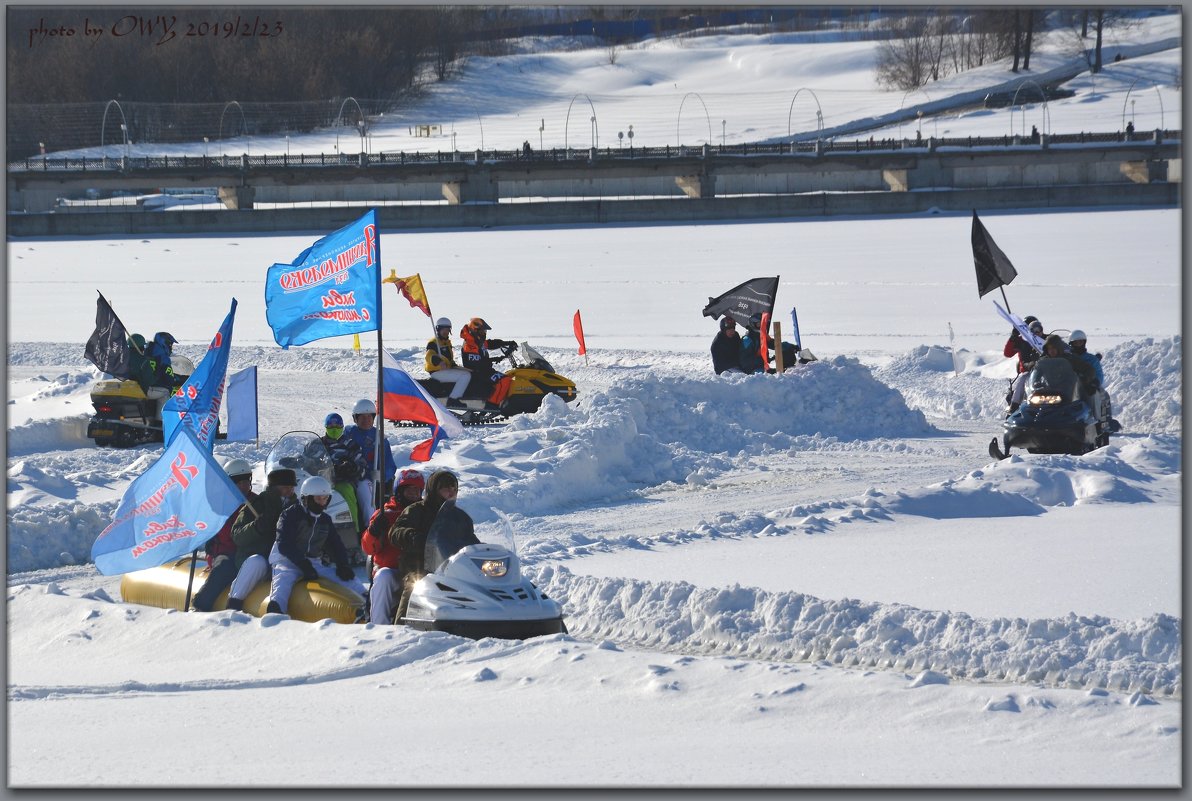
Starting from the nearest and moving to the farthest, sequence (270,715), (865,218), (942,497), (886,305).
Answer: (270,715) < (942,497) < (886,305) < (865,218)

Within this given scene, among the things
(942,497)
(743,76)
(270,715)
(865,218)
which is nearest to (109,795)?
(270,715)

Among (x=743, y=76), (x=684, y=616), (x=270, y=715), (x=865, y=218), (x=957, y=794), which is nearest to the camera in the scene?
(x=957, y=794)

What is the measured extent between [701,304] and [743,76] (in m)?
91.5

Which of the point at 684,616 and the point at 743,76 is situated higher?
the point at 743,76

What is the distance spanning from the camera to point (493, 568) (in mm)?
8562

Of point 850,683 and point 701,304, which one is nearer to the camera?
point 850,683

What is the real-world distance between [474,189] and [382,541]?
56.9m

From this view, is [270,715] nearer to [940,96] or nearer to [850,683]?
[850,683]

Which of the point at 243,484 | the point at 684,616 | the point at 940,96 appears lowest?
the point at 684,616

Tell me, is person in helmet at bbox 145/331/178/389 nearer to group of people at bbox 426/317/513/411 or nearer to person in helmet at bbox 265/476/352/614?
group of people at bbox 426/317/513/411

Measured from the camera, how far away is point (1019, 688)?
23.0ft

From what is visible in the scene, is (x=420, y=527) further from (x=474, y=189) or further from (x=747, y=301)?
(x=474, y=189)

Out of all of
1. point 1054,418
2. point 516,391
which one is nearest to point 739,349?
point 516,391

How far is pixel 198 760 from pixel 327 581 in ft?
11.3
